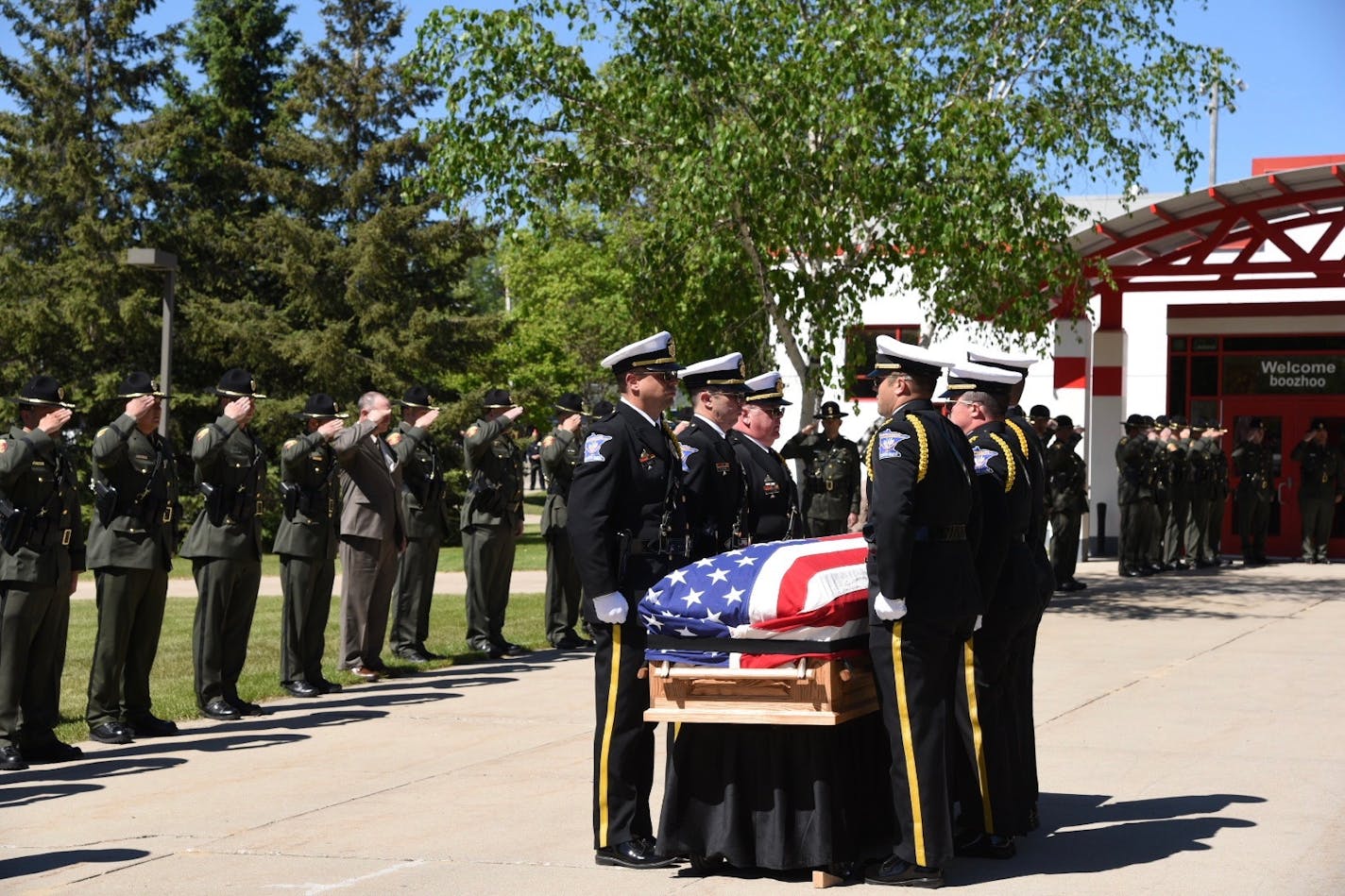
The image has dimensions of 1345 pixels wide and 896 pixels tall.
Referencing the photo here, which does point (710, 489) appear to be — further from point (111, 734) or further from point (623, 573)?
point (111, 734)

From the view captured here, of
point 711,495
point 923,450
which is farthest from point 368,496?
point 923,450

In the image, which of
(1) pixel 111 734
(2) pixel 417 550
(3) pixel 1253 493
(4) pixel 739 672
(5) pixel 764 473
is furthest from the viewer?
(3) pixel 1253 493

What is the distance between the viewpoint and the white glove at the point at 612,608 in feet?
22.0

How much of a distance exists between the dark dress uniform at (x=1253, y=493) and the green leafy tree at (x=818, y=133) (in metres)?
7.66

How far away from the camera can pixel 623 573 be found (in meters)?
6.89

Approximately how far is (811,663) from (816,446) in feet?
41.9

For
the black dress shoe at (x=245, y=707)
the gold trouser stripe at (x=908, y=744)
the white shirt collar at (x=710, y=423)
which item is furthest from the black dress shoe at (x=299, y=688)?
the gold trouser stripe at (x=908, y=744)

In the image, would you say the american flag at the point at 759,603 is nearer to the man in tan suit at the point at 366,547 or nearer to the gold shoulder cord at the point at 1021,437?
the gold shoulder cord at the point at 1021,437

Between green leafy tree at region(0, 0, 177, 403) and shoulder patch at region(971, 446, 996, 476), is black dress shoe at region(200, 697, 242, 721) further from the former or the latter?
green leafy tree at region(0, 0, 177, 403)

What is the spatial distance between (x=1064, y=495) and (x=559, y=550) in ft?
27.1

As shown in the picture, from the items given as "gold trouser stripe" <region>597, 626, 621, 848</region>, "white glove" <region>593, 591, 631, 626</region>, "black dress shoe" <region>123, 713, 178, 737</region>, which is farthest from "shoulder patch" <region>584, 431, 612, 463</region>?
"black dress shoe" <region>123, 713, 178, 737</region>

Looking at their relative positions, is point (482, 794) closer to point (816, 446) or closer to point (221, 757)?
point (221, 757)

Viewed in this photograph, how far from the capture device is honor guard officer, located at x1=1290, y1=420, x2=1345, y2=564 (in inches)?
995

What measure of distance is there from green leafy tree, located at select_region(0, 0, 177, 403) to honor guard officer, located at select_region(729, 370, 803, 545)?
26070mm
